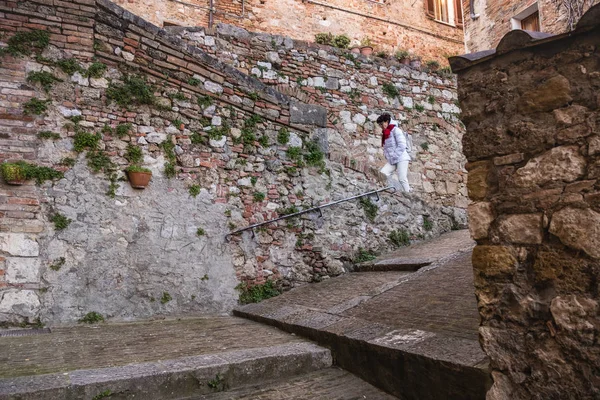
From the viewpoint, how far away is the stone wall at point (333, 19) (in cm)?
1341

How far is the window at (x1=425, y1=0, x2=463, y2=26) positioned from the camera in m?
17.5

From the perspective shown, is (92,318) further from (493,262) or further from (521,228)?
(521,228)

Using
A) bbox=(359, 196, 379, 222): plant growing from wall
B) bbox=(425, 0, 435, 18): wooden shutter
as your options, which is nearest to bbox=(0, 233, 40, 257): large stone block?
bbox=(359, 196, 379, 222): plant growing from wall

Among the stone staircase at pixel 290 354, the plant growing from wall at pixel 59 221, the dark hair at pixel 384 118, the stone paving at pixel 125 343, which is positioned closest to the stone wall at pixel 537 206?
the stone staircase at pixel 290 354

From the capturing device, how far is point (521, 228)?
2199 mm

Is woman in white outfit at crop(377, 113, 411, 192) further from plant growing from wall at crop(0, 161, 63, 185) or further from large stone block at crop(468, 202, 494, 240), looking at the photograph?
large stone block at crop(468, 202, 494, 240)

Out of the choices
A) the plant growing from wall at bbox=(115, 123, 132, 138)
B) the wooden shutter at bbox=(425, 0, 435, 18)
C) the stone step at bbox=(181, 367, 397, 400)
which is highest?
the wooden shutter at bbox=(425, 0, 435, 18)

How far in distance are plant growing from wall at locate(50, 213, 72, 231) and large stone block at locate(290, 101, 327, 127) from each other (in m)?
3.03

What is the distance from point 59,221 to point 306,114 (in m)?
3.35

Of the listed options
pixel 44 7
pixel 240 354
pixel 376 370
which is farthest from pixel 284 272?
pixel 44 7

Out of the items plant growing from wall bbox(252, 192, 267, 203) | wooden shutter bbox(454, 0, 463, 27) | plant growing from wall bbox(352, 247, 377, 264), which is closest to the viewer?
plant growing from wall bbox(252, 192, 267, 203)

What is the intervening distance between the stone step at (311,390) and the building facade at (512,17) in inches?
436

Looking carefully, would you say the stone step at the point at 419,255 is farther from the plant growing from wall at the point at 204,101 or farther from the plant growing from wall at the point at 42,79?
the plant growing from wall at the point at 42,79

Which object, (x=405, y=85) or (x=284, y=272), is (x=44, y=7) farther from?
(x=405, y=85)
